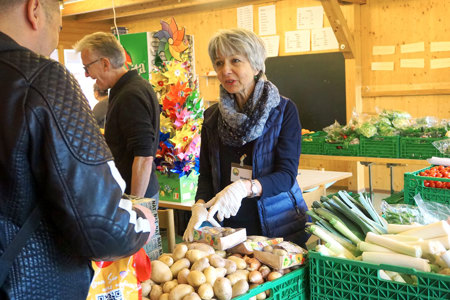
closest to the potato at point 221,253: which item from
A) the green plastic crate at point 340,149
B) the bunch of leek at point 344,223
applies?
the bunch of leek at point 344,223

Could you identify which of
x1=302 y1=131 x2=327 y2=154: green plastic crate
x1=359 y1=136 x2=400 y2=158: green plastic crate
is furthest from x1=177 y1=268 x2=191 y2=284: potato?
x1=302 y1=131 x2=327 y2=154: green plastic crate

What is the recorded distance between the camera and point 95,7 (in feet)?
31.1

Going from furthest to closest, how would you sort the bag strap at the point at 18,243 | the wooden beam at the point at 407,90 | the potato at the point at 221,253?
the wooden beam at the point at 407,90, the potato at the point at 221,253, the bag strap at the point at 18,243

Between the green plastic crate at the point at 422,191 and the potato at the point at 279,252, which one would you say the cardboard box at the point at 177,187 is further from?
the potato at the point at 279,252

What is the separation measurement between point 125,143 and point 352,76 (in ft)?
17.9

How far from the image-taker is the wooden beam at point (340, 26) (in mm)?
6504

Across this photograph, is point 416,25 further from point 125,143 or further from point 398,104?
point 125,143

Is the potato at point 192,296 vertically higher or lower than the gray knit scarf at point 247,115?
lower

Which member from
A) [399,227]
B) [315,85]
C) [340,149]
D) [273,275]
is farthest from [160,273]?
[315,85]

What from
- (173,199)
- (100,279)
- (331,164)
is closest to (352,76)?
(331,164)

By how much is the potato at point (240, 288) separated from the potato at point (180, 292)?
131 millimetres

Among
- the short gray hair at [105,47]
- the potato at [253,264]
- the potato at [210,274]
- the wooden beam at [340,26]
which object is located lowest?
the potato at [253,264]

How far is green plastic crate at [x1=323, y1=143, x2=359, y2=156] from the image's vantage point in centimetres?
516

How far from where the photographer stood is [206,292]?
4.94 feet
